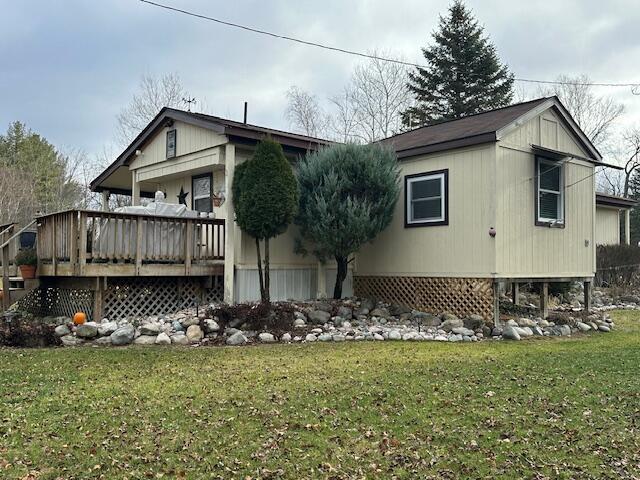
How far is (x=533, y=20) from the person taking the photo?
47.2 feet

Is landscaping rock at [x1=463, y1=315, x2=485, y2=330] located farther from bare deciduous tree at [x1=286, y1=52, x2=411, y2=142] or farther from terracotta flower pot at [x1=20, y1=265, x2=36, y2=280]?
bare deciduous tree at [x1=286, y1=52, x2=411, y2=142]

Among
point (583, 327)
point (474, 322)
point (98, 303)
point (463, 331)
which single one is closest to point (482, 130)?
point (474, 322)

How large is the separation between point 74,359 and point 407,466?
465 cm

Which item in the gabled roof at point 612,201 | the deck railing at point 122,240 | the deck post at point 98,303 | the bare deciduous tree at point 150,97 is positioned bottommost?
the deck post at point 98,303

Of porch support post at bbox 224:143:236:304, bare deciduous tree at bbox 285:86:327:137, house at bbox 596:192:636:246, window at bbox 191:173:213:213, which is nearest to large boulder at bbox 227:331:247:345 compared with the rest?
porch support post at bbox 224:143:236:304

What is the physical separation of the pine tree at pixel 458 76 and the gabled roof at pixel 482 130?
17.1 meters

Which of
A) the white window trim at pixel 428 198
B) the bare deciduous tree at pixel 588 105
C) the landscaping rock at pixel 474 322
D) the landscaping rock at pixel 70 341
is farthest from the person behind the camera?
the bare deciduous tree at pixel 588 105

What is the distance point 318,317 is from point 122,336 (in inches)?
121

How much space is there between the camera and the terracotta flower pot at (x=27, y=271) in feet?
31.6

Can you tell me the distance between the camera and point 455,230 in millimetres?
9953

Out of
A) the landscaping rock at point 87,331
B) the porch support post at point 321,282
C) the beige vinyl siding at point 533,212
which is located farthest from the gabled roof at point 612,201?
the landscaping rock at point 87,331

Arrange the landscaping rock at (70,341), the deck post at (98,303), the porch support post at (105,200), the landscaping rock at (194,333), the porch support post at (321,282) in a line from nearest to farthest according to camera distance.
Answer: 1. the landscaping rock at (70,341)
2. the landscaping rock at (194,333)
3. the deck post at (98,303)
4. the porch support post at (321,282)
5. the porch support post at (105,200)

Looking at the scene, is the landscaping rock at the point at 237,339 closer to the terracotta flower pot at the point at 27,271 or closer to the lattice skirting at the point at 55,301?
the lattice skirting at the point at 55,301

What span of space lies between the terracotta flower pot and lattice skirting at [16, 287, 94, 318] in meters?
0.60
